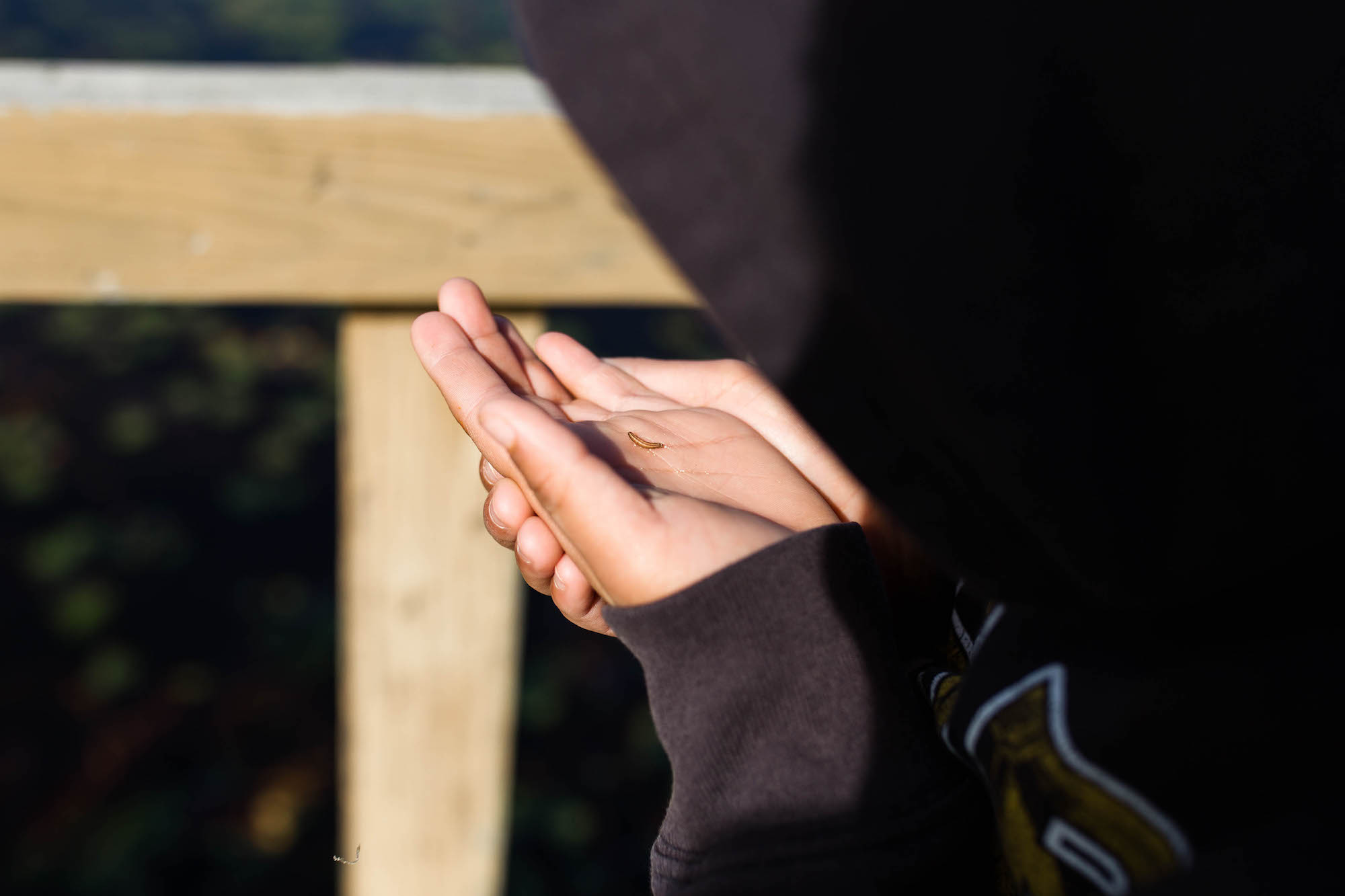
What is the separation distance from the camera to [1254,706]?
1.41ft

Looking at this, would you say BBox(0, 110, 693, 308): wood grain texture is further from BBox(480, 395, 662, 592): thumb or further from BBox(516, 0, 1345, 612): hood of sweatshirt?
BBox(516, 0, 1345, 612): hood of sweatshirt

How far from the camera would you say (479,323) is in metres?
0.85

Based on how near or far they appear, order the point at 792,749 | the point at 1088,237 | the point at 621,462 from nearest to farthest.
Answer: the point at 1088,237 → the point at 792,749 → the point at 621,462

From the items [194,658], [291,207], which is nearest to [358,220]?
[291,207]

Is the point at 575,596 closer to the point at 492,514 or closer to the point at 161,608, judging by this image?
the point at 492,514

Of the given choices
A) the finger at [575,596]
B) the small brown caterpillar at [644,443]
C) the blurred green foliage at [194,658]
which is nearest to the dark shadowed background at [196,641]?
the blurred green foliage at [194,658]

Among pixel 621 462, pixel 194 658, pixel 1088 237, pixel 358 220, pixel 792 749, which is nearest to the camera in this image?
pixel 1088 237

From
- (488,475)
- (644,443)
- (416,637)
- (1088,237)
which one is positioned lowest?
(416,637)

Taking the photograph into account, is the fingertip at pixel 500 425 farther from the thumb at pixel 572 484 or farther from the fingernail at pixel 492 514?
the fingernail at pixel 492 514

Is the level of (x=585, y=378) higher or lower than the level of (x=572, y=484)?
lower

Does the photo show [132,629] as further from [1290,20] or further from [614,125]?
[1290,20]

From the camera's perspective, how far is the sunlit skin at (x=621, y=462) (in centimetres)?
66

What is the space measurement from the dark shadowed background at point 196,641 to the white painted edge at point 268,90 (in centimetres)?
137

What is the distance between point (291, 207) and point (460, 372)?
0.25 metres
